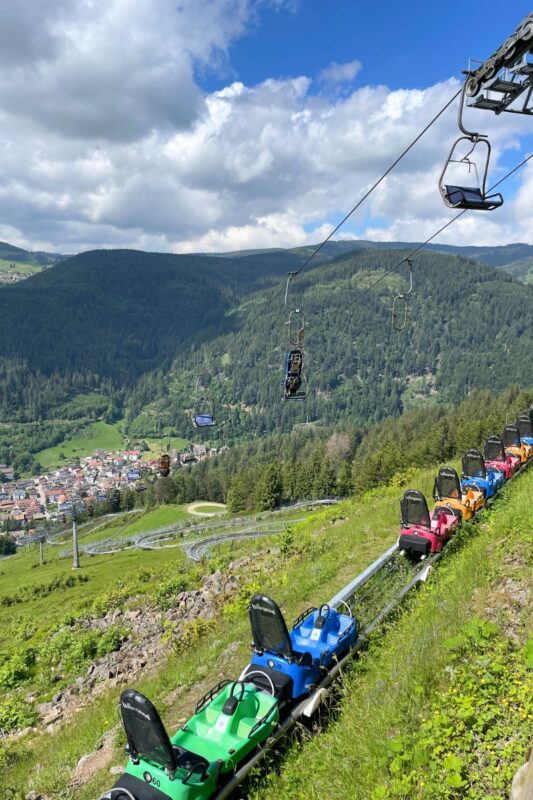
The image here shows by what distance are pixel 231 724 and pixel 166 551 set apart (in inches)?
3073

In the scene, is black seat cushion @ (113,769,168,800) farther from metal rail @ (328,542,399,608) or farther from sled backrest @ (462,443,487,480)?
sled backrest @ (462,443,487,480)

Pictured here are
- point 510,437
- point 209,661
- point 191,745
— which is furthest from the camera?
point 510,437

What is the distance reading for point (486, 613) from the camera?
9.06 m

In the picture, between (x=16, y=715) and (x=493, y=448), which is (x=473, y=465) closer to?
(x=493, y=448)

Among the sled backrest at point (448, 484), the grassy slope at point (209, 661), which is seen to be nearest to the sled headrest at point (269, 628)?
the grassy slope at point (209, 661)

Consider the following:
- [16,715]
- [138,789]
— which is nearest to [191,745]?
[138,789]

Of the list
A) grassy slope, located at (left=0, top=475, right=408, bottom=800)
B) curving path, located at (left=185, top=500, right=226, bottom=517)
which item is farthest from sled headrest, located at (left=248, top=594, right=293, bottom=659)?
curving path, located at (left=185, top=500, right=226, bottom=517)

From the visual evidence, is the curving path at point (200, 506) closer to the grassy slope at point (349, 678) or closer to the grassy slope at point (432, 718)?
the grassy slope at point (349, 678)

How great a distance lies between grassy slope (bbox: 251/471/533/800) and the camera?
577 cm

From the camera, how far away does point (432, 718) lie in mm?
6570

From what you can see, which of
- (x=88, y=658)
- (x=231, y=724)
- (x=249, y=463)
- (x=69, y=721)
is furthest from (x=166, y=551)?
(x=249, y=463)

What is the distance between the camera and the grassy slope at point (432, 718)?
5.77 m

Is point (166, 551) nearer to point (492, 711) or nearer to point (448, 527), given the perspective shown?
point (448, 527)

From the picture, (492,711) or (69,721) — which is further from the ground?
(492,711)
